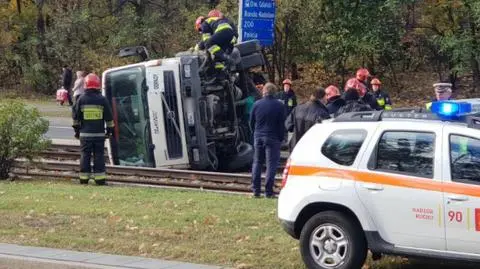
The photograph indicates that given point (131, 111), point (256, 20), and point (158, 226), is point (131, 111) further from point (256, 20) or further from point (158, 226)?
point (158, 226)

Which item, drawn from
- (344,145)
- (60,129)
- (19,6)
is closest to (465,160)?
(344,145)

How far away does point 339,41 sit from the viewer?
30469mm

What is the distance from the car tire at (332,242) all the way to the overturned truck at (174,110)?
26.7ft

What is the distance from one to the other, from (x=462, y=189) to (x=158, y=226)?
3996mm

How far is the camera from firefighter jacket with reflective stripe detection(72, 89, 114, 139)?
14.4 meters

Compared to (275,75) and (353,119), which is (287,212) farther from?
(275,75)

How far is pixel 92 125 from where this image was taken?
1447cm

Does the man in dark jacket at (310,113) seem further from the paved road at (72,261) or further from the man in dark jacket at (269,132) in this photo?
the paved road at (72,261)

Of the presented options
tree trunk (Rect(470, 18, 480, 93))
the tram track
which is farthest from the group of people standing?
tree trunk (Rect(470, 18, 480, 93))

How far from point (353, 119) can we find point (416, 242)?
1.31 m

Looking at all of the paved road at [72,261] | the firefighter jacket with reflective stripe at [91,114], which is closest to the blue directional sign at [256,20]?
the firefighter jacket with reflective stripe at [91,114]

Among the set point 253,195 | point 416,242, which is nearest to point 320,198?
point 416,242

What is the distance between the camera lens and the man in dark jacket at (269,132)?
12383 mm

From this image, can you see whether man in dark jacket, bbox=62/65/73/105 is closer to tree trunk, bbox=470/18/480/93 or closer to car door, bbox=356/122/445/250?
tree trunk, bbox=470/18/480/93
